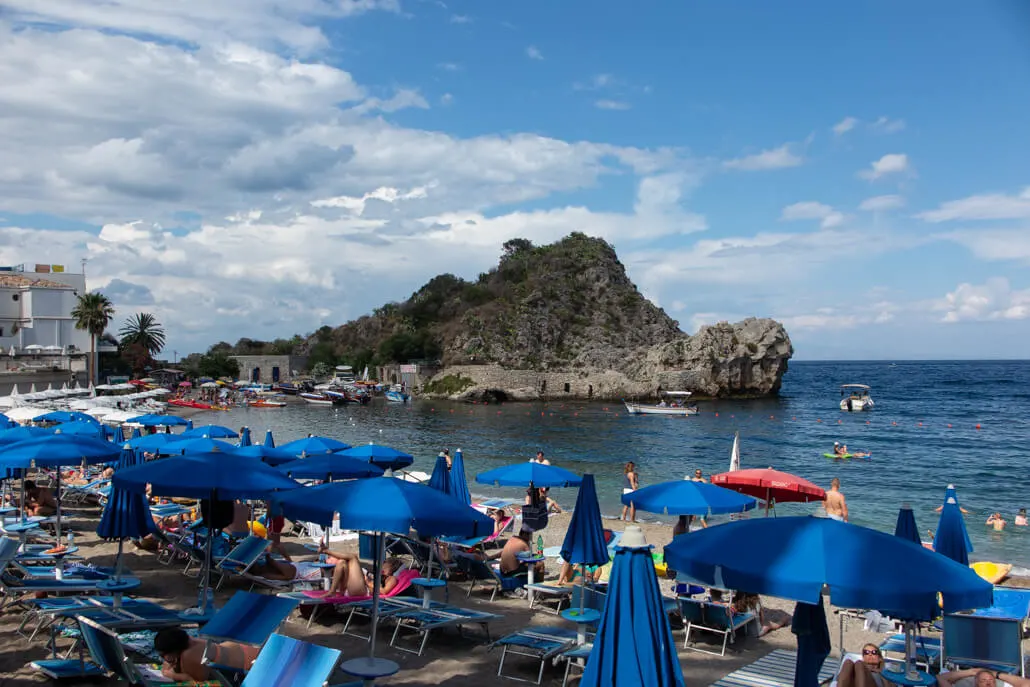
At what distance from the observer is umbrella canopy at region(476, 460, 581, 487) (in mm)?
12852

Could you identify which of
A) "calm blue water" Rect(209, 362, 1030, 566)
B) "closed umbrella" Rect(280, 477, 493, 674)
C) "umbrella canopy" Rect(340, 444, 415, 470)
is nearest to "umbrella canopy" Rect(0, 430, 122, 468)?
"umbrella canopy" Rect(340, 444, 415, 470)

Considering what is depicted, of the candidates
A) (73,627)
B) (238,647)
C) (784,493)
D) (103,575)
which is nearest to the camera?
(238,647)

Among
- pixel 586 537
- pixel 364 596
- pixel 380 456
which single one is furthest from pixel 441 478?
pixel 586 537

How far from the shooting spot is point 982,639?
761 cm

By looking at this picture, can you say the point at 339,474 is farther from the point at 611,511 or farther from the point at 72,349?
the point at 72,349

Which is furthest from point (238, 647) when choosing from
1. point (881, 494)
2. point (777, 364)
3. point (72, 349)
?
point (777, 364)

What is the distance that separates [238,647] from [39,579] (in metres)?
4.28

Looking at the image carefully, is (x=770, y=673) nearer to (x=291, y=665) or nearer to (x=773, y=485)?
(x=291, y=665)

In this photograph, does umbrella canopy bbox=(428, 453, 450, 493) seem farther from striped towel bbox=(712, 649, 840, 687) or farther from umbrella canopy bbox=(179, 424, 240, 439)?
umbrella canopy bbox=(179, 424, 240, 439)

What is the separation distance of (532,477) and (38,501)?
9613mm

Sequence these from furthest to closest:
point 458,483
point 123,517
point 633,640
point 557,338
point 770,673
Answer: point 557,338, point 458,483, point 123,517, point 770,673, point 633,640

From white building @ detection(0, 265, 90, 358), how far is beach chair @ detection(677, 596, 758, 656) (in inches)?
2587

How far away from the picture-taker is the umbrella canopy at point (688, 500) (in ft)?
33.2

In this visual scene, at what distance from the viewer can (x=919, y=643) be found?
8.46m
